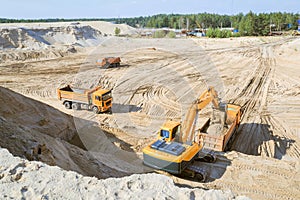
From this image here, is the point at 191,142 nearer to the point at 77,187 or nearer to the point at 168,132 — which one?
the point at 168,132

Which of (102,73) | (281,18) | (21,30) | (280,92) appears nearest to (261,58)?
(280,92)

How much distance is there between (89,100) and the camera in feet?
46.8

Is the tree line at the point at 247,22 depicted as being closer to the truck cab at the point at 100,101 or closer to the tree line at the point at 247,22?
the tree line at the point at 247,22

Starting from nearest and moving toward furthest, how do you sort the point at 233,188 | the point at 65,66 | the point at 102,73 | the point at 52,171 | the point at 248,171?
Answer: the point at 52,171 → the point at 233,188 → the point at 248,171 → the point at 102,73 → the point at 65,66

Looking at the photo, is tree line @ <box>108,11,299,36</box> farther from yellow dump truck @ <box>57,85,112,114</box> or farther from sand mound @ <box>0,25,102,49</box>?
yellow dump truck @ <box>57,85,112,114</box>

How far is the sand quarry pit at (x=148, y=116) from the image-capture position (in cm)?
766

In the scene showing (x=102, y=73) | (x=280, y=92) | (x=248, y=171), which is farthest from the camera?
(x=102, y=73)

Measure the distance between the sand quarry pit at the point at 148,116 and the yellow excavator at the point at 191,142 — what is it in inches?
15.5

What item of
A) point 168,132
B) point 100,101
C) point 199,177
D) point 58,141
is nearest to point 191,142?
point 168,132

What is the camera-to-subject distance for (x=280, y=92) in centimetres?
1794

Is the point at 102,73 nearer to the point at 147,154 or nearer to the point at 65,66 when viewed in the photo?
the point at 65,66

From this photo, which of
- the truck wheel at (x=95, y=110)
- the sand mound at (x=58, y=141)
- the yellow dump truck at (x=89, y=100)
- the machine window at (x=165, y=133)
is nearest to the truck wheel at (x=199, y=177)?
the machine window at (x=165, y=133)

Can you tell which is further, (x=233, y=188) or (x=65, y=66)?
(x=65, y=66)

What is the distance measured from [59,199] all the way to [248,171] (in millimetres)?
6757
